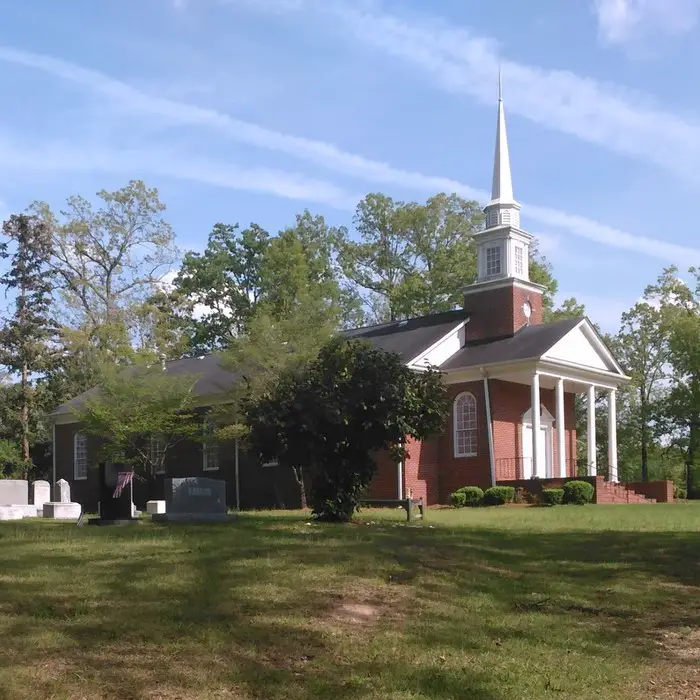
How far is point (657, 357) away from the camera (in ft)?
169

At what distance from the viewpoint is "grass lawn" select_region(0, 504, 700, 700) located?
25.7 ft

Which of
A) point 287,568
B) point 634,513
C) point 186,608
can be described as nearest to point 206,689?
point 186,608

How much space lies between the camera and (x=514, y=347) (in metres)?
32.9

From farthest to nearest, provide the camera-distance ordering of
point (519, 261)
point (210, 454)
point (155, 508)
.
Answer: point (210, 454), point (519, 261), point (155, 508)

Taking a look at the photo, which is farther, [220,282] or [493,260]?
[220,282]

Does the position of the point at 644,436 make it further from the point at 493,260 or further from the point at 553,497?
the point at 553,497

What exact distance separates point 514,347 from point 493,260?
4.85 metres

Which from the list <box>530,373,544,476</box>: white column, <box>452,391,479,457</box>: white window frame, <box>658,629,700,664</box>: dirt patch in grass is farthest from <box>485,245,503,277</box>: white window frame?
<box>658,629,700,664</box>: dirt patch in grass

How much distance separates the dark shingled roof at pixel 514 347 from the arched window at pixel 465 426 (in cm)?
127

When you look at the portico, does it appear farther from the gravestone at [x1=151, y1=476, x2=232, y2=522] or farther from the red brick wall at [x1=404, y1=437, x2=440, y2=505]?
the gravestone at [x1=151, y1=476, x2=232, y2=522]

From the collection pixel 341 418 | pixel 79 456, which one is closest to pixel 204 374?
pixel 79 456

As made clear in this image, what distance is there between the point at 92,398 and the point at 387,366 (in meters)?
22.3

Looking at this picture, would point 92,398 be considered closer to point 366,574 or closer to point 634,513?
point 634,513

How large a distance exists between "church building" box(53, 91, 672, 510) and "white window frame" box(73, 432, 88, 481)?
196 inches
